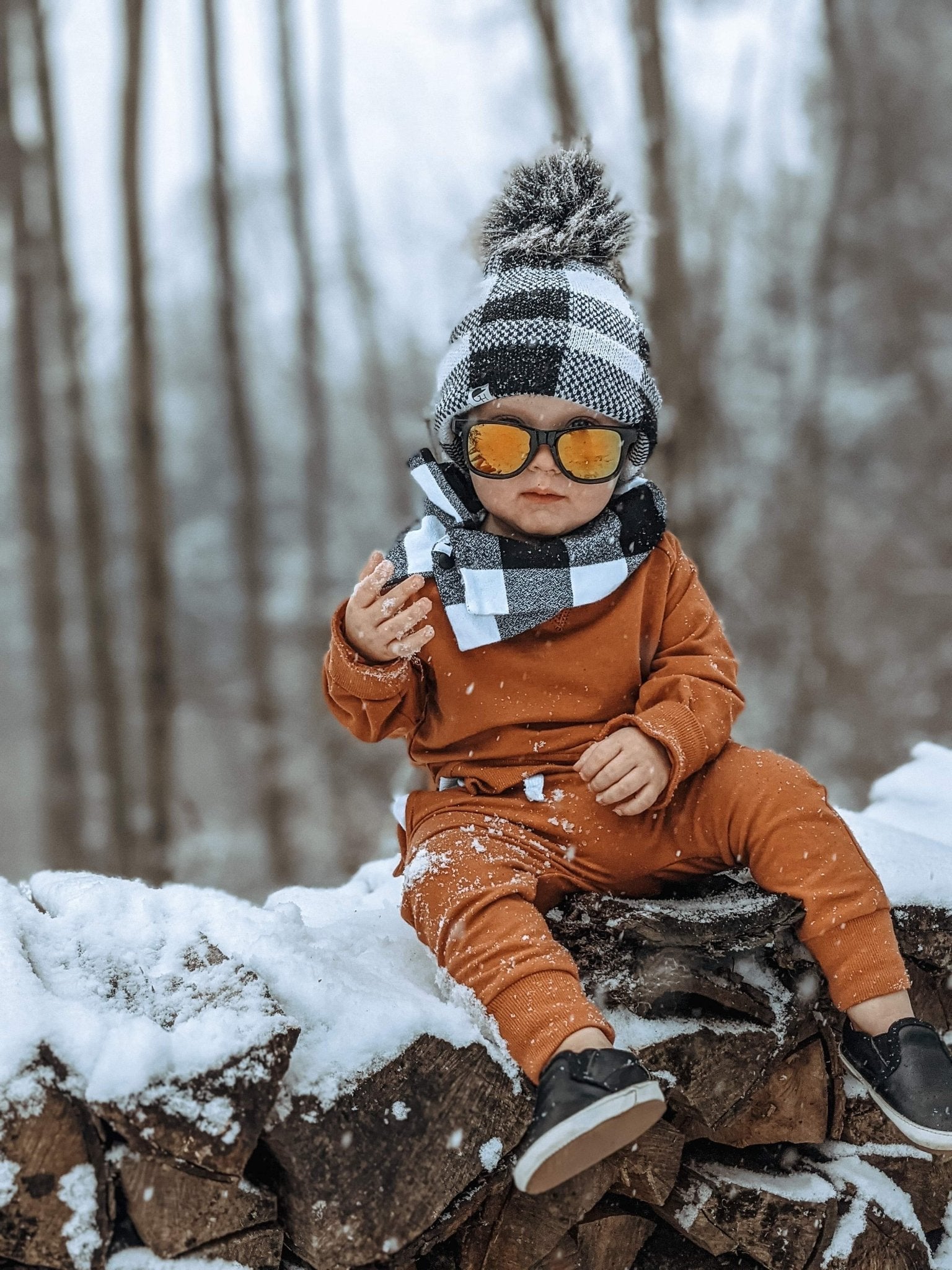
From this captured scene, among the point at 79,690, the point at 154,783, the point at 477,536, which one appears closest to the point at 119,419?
the point at 79,690

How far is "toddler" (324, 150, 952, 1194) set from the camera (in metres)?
1.58

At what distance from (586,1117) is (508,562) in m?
0.94

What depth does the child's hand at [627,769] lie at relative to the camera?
1.67 meters

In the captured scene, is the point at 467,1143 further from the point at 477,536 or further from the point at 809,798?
the point at 477,536

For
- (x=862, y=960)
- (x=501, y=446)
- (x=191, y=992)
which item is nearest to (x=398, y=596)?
(x=501, y=446)

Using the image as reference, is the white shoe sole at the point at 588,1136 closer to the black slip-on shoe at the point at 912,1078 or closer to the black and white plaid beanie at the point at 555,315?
the black slip-on shoe at the point at 912,1078

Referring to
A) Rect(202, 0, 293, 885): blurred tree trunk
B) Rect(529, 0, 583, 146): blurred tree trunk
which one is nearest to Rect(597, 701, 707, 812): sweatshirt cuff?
Rect(529, 0, 583, 146): blurred tree trunk

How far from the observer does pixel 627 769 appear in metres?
1.67

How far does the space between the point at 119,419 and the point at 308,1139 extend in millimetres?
11000

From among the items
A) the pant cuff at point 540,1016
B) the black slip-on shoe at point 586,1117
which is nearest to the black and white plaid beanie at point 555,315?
the pant cuff at point 540,1016

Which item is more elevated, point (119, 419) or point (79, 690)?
point (119, 419)

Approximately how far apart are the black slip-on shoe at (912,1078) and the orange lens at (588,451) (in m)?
1.04

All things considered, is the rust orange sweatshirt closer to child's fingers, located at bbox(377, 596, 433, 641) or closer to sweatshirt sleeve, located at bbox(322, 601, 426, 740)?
sweatshirt sleeve, located at bbox(322, 601, 426, 740)

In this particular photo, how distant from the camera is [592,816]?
178cm
